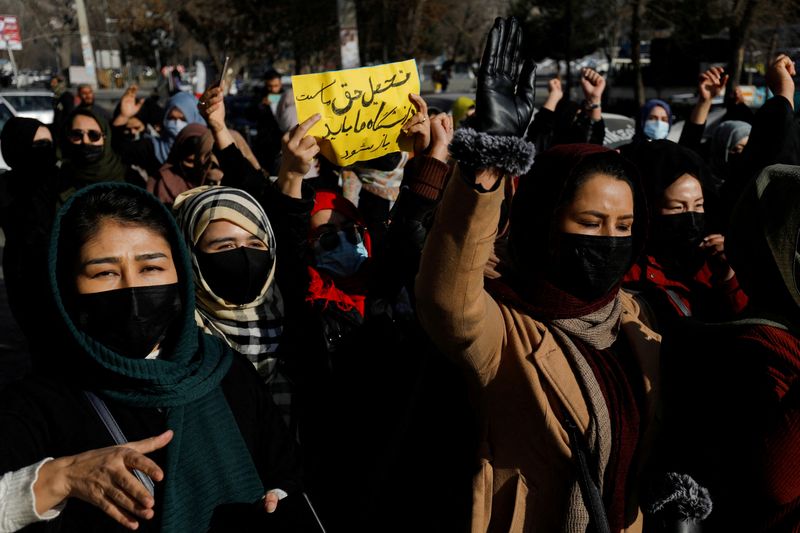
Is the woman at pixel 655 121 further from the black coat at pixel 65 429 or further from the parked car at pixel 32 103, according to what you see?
the parked car at pixel 32 103

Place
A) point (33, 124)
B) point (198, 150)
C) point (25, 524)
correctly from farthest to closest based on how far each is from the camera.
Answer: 1. point (33, 124)
2. point (198, 150)
3. point (25, 524)

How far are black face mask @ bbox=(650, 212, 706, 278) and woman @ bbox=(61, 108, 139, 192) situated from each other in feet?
12.5

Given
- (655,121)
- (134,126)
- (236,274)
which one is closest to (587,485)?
(236,274)

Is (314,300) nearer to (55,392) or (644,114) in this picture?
(55,392)

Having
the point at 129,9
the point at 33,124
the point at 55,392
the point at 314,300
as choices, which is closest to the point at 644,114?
the point at 314,300

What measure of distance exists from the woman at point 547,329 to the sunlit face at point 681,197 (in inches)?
42.5

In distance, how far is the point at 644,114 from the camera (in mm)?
5875

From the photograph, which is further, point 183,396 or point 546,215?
point 546,215

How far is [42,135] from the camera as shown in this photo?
16.8 ft

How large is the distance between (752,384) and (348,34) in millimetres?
7703

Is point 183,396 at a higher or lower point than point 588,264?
lower

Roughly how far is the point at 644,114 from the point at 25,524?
5.29 m

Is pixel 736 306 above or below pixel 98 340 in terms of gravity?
below

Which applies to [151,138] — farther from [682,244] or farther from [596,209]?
[596,209]
